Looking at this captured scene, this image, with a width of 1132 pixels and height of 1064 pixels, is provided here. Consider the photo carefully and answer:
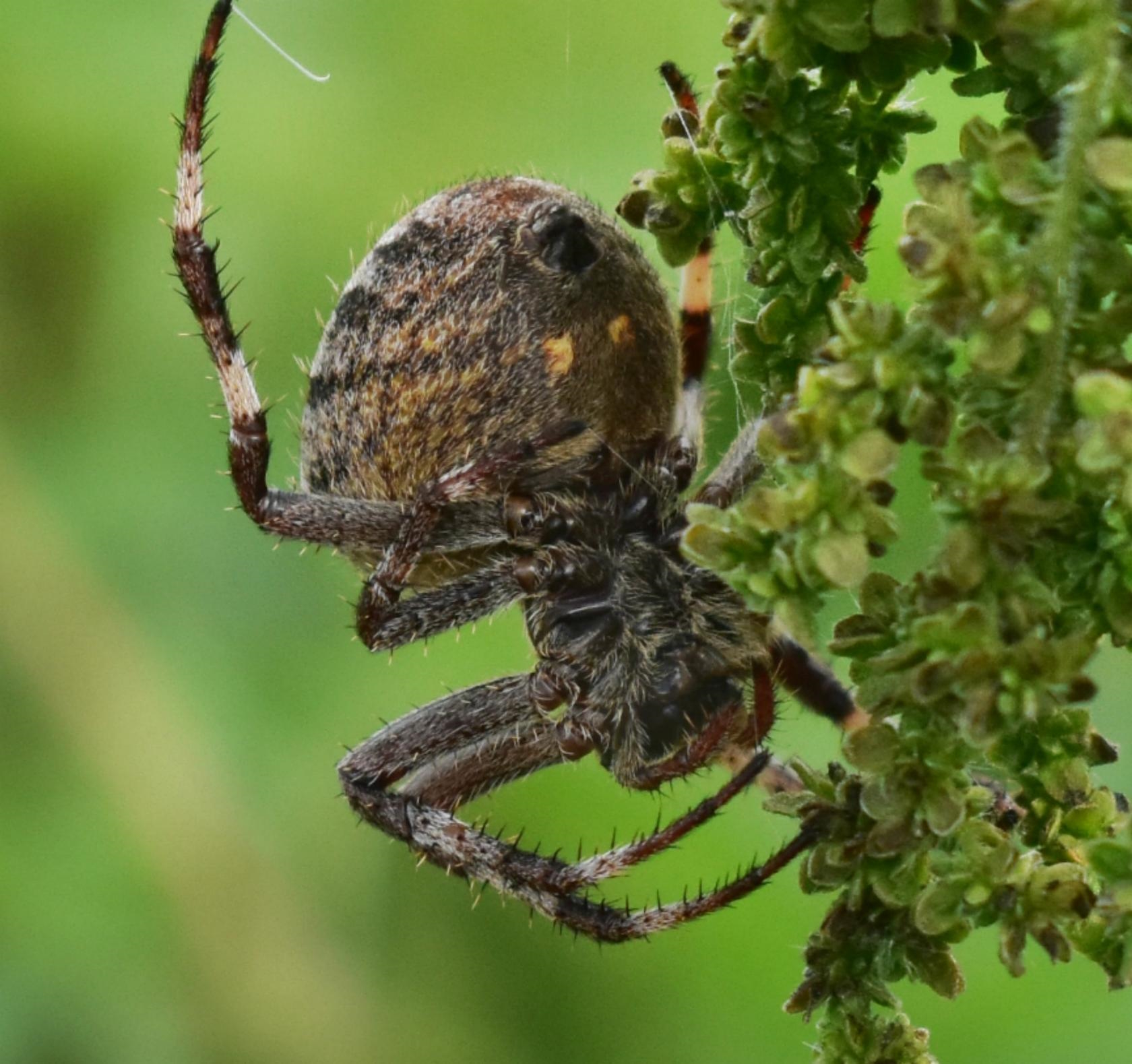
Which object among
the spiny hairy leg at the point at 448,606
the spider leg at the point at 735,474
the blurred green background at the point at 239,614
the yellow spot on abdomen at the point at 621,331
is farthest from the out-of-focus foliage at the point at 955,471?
the blurred green background at the point at 239,614

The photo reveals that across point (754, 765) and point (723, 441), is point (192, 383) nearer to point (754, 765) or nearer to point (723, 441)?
point (723, 441)

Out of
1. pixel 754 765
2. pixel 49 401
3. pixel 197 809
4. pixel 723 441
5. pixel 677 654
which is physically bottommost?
pixel 754 765

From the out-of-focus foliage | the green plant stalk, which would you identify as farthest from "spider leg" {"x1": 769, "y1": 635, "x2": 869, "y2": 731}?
the green plant stalk

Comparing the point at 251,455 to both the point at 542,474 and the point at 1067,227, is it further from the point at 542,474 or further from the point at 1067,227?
the point at 1067,227

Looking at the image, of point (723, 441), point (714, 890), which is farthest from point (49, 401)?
point (714, 890)

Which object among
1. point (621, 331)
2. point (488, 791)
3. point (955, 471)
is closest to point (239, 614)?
point (488, 791)
